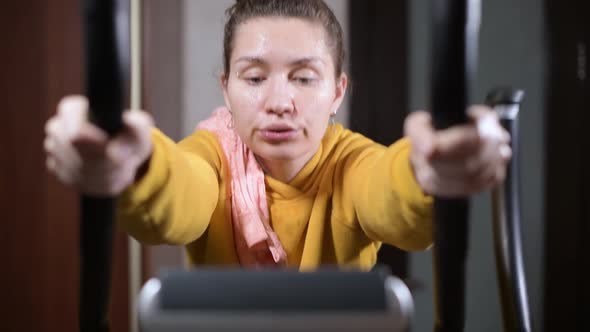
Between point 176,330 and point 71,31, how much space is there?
1.34 m

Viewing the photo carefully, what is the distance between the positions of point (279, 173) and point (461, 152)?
0.53 meters

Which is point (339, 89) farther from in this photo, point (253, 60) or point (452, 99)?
point (452, 99)

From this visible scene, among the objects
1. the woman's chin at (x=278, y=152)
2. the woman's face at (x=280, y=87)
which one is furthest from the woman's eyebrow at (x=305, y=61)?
the woman's chin at (x=278, y=152)

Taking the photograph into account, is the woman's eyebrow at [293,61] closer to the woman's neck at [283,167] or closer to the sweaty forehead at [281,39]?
the sweaty forehead at [281,39]

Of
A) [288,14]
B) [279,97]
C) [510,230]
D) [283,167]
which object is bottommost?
[510,230]

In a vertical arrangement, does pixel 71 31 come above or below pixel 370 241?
above

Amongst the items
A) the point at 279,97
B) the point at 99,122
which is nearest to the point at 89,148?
the point at 99,122

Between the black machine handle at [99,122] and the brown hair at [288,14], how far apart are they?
53 cm

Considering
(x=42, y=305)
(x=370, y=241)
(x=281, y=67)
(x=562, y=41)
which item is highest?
(x=562, y=41)

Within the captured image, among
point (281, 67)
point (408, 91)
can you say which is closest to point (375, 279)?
point (281, 67)

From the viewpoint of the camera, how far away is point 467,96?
390 mm

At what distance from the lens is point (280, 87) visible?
0.84m

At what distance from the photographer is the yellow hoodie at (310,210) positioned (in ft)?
2.26

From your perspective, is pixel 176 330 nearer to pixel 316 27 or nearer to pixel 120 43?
pixel 120 43
